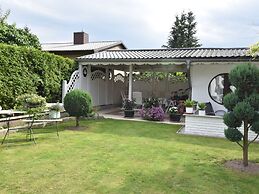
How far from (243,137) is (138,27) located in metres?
20.1

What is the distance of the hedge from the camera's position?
8.96m

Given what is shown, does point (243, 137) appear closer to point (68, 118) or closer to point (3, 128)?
point (3, 128)

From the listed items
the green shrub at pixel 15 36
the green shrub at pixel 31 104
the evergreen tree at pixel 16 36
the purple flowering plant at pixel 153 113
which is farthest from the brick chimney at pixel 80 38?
the green shrub at pixel 31 104

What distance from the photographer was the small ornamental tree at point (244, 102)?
5.26 metres

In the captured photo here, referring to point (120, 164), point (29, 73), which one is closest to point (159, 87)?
point (29, 73)

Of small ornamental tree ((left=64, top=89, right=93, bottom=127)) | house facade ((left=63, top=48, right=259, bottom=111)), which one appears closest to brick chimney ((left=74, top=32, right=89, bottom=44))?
house facade ((left=63, top=48, right=259, bottom=111))

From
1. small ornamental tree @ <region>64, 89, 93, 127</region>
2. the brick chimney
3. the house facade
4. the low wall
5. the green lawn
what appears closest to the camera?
the green lawn

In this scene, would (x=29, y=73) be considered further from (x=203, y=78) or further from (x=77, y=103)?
(x=203, y=78)

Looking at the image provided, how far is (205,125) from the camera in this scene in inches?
352

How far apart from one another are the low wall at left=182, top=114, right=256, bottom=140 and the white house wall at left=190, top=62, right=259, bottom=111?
8.80 ft

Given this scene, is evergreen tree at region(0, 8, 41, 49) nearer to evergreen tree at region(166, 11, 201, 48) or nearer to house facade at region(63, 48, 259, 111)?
house facade at region(63, 48, 259, 111)

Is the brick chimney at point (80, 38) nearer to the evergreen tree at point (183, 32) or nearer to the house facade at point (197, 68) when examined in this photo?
the house facade at point (197, 68)

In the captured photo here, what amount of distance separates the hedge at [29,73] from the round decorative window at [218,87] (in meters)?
6.42

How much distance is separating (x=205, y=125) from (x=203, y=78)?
10.7 feet
